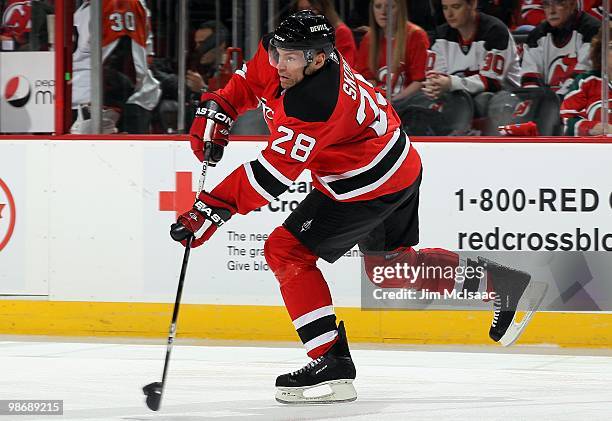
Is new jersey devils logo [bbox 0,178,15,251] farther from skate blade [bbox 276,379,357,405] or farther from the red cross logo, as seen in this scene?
skate blade [bbox 276,379,357,405]

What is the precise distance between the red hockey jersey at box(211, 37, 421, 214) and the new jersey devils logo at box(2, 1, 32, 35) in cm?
225

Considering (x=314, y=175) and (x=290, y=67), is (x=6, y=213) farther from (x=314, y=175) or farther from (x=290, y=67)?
(x=290, y=67)

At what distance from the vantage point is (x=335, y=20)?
245 inches

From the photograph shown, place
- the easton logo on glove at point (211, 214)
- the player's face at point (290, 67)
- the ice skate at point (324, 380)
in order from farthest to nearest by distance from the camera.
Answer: the ice skate at point (324, 380)
the player's face at point (290, 67)
the easton logo on glove at point (211, 214)

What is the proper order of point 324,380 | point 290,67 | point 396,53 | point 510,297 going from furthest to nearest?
1. point 396,53
2. point 510,297
3. point 324,380
4. point 290,67

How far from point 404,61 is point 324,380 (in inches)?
92.5

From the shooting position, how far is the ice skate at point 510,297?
5039 mm

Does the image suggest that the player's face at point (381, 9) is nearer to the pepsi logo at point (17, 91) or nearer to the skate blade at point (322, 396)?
the pepsi logo at point (17, 91)

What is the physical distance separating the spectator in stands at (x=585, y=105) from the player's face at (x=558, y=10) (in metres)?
0.23

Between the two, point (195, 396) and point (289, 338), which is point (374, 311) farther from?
point (195, 396)

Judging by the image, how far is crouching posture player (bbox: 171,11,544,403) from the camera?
4.18 m

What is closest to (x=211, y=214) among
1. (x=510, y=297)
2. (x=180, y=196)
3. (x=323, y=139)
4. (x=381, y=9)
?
(x=323, y=139)

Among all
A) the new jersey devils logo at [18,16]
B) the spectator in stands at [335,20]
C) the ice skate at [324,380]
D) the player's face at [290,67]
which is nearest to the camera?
the player's face at [290,67]

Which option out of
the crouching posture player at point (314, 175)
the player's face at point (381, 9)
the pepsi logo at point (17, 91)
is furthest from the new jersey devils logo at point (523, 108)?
the pepsi logo at point (17, 91)
